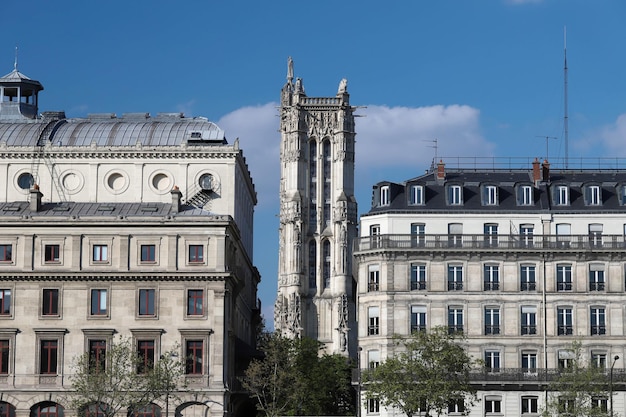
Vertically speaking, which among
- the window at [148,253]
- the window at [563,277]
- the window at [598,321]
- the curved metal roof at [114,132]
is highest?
the curved metal roof at [114,132]

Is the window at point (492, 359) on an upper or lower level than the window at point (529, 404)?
upper

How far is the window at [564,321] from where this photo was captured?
110875mm

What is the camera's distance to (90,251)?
368ft

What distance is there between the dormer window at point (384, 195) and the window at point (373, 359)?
11.7 m

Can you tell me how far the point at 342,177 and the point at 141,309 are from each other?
73493mm

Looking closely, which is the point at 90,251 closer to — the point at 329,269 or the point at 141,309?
the point at 141,309

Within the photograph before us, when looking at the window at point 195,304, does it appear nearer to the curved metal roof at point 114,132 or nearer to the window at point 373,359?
the window at point 373,359

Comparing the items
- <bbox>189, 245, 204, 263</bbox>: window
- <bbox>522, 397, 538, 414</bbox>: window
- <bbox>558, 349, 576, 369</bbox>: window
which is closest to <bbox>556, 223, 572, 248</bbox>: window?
<bbox>558, 349, 576, 369</bbox>: window

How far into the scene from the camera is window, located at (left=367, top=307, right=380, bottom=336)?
112812 mm

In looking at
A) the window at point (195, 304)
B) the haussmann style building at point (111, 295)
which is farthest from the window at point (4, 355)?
the window at point (195, 304)

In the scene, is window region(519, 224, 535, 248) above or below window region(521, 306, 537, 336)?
above

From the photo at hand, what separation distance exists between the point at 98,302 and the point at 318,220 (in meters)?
72.7

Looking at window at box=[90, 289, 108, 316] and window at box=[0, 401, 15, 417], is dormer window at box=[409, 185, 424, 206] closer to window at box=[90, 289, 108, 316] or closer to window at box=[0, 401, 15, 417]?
window at box=[90, 289, 108, 316]

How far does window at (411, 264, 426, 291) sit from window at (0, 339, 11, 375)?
30802mm
